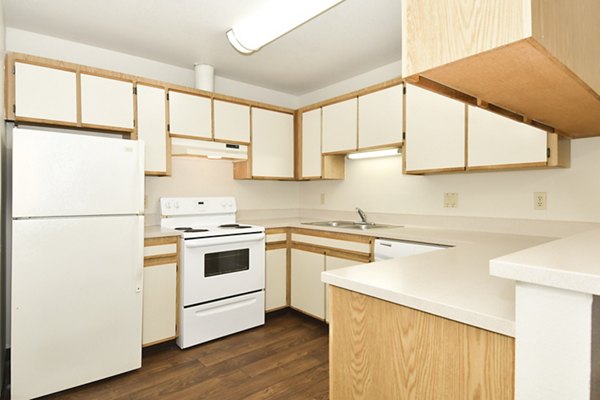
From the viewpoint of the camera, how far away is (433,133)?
8.27ft

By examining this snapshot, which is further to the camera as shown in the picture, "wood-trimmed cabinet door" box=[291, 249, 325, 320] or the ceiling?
"wood-trimmed cabinet door" box=[291, 249, 325, 320]

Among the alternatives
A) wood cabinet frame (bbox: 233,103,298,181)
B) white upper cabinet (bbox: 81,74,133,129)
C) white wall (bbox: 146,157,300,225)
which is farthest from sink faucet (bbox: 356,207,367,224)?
white upper cabinet (bbox: 81,74,133,129)

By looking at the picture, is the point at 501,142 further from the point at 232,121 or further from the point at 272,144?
the point at 232,121

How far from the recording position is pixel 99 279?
2.15 m

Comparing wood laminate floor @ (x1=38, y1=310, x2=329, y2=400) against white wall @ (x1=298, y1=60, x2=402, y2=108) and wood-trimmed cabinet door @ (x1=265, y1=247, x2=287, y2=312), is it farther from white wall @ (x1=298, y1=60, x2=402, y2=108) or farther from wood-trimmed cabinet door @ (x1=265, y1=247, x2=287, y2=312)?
white wall @ (x1=298, y1=60, x2=402, y2=108)

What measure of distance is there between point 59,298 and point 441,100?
280 centimetres

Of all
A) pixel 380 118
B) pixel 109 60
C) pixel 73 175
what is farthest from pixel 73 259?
pixel 380 118

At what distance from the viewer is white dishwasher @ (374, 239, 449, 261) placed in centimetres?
226

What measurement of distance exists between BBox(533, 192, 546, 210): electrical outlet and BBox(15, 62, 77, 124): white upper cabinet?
10.5 ft

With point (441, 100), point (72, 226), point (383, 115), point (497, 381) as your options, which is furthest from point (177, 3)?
point (497, 381)

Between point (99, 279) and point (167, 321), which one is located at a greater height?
point (99, 279)

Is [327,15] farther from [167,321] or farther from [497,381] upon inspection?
[167,321]

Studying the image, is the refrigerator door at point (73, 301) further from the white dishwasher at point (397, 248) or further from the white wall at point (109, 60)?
the white dishwasher at point (397, 248)

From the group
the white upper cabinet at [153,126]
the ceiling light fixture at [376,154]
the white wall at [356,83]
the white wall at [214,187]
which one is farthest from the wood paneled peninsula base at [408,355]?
the white wall at [356,83]
